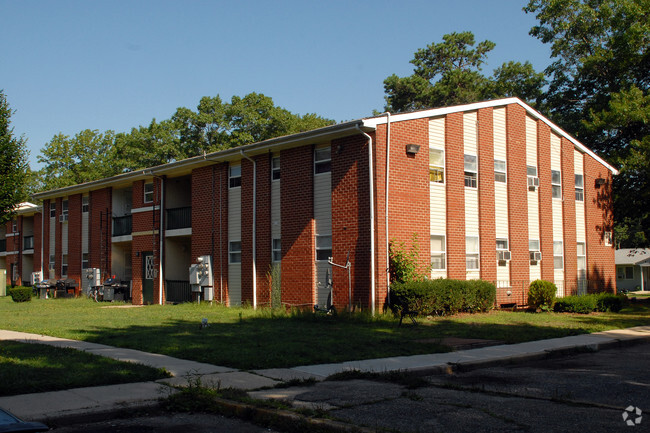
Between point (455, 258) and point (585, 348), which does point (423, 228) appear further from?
point (585, 348)

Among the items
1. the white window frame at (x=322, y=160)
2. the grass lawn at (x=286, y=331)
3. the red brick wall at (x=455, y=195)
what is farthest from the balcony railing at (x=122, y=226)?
the red brick wall at (x=455, y=195)

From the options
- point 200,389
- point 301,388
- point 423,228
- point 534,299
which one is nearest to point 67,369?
point 200,389

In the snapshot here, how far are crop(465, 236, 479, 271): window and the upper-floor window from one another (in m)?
9.09

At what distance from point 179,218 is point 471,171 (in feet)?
42.6

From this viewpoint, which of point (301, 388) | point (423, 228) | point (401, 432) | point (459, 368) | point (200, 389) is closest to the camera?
point (401, 432)

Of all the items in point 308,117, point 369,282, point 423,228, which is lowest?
point 369,282

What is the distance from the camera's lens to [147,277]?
29047mm

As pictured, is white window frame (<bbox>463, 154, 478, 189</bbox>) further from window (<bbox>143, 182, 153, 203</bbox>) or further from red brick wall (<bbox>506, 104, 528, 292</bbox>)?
window (<bbox>143, 182, 153, 203</bbox>)

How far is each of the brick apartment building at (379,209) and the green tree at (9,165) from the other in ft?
19.9

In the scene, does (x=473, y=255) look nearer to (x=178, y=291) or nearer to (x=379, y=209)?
(x=379, y=209)

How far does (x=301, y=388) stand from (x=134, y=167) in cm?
5208

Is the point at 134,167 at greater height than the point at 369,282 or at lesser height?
greater

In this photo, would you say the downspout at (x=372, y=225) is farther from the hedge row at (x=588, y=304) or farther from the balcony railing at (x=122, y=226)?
the balcony railing at (x=122, y=226)

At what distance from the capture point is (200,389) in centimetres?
793
